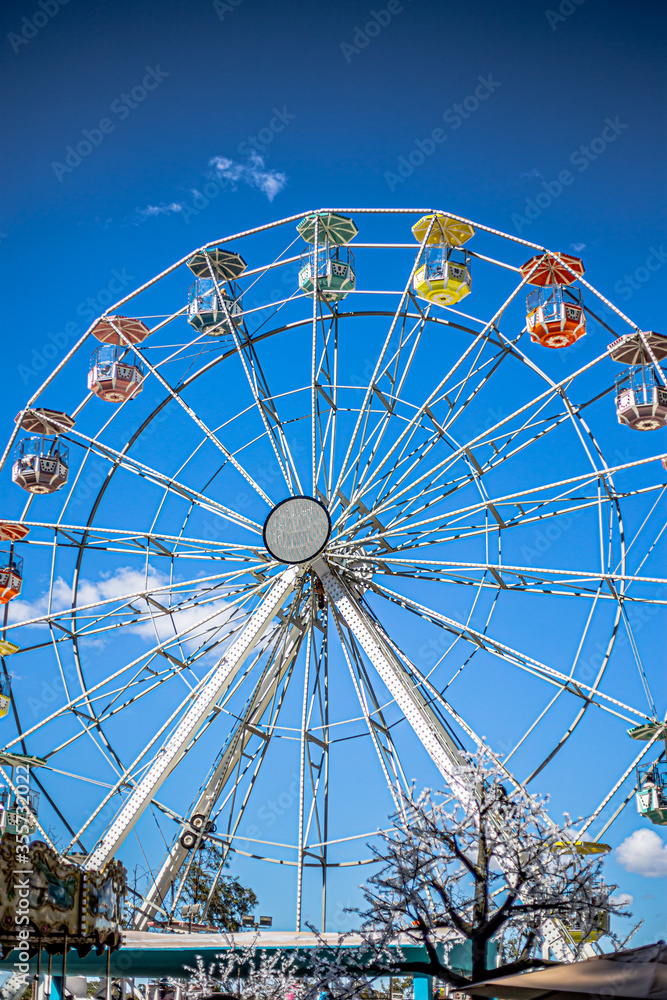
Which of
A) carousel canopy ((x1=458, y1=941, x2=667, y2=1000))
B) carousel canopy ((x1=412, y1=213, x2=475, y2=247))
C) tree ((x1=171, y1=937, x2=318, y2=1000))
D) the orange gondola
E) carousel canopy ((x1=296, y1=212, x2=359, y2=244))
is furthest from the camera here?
carousel canopy ((x1=296, y1=212, x2=359, y2=244))

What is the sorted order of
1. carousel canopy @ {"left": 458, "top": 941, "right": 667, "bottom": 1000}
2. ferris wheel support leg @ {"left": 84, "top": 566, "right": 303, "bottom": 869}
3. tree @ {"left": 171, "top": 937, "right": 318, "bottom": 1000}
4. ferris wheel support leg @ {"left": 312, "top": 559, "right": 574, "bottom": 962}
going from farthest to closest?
1. ferris wheel support leg @ {"left": 84, "top": 566, "right": 303, "bottom": 869}
2. ferris wheel support leg @ {"left": 312, "top": 559, "right": 574, "bottom": 962}
3. tree @ {"left": 171, "top": 937, "right": 318, "bottom": 1000}
4. carousel canopy @ {"left": 458, "top": 941, "right": 667, "bottom": 1000}

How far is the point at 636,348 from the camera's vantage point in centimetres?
1669

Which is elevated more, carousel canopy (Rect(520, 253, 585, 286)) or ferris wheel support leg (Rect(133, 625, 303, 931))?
carousel canopy (Rect(520, 253, 585, 286))

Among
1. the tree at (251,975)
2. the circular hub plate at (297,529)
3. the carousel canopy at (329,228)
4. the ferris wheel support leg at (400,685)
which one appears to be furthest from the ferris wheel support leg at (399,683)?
the carousel canopy at (329,228)

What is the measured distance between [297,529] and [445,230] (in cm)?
574

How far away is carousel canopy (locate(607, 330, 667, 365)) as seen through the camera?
16422 mm

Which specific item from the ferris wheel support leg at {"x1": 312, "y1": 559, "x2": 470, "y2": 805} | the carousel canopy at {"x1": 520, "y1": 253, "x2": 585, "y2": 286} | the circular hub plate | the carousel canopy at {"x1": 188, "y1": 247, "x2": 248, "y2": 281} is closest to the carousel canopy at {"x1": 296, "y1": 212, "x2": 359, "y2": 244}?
the carousel canopy at {"x1": 188, "y1": 247, "x2": 248, "y2": 281}

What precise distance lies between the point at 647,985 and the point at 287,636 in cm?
976

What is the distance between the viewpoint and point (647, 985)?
339 inches

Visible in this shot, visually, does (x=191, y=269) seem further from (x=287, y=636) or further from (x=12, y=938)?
(x=12, y=938)

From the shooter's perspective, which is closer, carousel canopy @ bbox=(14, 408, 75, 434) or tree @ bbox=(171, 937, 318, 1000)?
tree @ bbox=(171, 937, 318, 1000)

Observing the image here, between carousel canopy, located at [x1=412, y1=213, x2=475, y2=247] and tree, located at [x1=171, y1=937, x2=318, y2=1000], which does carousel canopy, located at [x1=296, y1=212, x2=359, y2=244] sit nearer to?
carousel canopy, located at [x1=412, y1=213, x2=475, y2=247]

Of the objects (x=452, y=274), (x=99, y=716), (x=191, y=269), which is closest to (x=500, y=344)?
(x=452, y=274)

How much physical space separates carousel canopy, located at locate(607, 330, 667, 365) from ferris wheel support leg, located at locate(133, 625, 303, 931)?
23.1 ft
